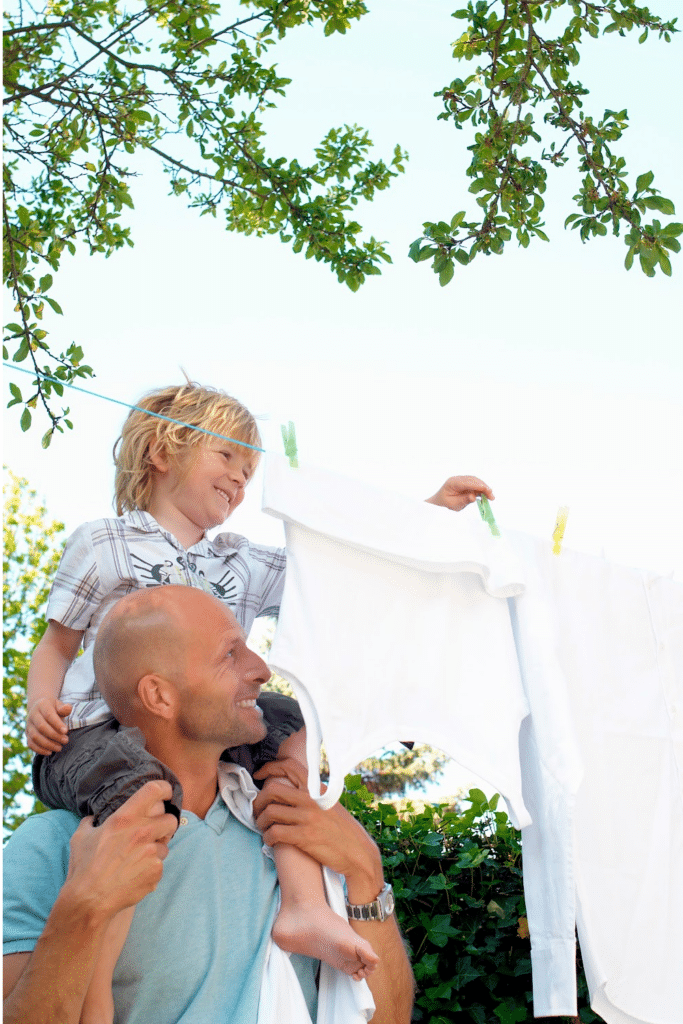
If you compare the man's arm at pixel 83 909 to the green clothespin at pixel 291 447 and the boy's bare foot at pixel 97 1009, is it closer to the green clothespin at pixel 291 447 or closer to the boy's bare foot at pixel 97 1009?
the boy's bare foot at pixel 97 1009

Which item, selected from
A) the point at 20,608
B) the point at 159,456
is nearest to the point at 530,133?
the point at 159,456

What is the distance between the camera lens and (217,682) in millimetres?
2156

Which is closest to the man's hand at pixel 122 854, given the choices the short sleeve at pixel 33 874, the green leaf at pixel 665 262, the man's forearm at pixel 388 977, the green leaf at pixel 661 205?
the short sleeve at pixel 33 874

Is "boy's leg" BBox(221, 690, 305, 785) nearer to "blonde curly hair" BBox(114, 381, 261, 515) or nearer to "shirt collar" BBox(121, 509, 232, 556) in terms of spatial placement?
"shirt collar" BBox(121, 509, 232, 556)

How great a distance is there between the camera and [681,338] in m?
8.40

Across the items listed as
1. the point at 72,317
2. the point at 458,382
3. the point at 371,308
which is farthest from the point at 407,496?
the point at 458,382

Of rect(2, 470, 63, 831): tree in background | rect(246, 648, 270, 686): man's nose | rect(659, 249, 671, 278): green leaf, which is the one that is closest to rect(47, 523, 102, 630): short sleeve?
rect(246, 648, 270, 686): man's nose

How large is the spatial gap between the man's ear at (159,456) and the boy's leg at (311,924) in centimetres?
105

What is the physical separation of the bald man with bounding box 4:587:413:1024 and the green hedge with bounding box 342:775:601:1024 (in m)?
0.71

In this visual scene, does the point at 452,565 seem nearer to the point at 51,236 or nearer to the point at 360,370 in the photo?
the point at 51,236

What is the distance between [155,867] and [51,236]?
3.75 m

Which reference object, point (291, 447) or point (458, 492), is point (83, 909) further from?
point (458, 492)

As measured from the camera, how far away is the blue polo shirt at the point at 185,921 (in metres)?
1.99

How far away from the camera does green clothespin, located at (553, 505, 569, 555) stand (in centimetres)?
227
